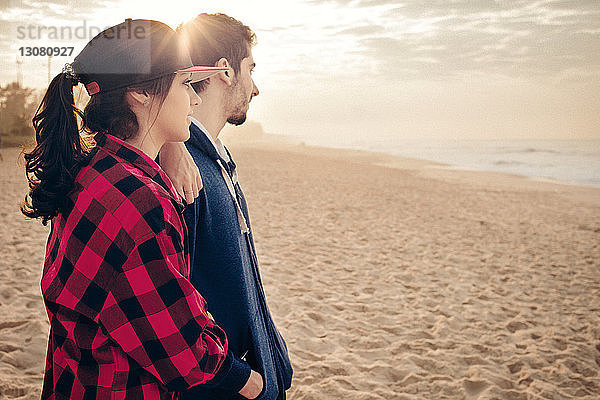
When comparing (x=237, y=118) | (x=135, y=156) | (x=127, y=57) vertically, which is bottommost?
(x=135, y=156)

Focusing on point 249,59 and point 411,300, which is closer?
point 249,59

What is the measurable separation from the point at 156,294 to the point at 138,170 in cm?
29

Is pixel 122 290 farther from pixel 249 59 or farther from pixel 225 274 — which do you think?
pixel 249 59

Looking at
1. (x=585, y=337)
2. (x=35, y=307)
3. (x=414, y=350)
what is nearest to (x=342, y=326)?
(x=414, y=350)

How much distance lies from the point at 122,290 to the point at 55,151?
377 millimetres

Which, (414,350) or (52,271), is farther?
(414,350)

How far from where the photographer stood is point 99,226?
1.02m

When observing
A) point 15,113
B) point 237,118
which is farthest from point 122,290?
point 15,113

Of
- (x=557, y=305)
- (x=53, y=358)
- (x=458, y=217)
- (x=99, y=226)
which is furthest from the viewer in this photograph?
(x=458, y=217)

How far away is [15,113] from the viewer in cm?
2588

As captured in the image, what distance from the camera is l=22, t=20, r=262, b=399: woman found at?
101 centimetres

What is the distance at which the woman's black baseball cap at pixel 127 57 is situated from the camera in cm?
112

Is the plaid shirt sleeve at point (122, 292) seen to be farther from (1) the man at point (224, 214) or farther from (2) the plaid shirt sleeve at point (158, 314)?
(1) the man at point (224, 214)

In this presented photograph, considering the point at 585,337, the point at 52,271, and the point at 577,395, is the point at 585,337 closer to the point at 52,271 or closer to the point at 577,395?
the point at 577,395
